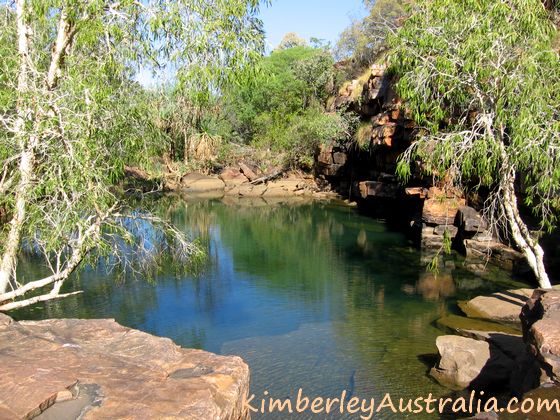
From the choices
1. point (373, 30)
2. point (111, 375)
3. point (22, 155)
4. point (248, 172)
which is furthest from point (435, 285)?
point (248, 172)

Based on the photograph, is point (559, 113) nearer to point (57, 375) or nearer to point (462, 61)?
point (462, 61)

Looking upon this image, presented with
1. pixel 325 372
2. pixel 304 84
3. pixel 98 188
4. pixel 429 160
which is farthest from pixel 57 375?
pixel 304 84

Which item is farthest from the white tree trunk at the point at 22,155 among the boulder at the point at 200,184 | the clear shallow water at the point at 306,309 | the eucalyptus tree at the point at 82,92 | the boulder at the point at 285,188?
the boulder at the point at 200,184

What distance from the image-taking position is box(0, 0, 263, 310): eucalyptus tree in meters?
6.91

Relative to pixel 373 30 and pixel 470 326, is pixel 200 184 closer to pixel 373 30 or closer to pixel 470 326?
pixel 373 30

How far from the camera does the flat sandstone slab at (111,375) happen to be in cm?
375

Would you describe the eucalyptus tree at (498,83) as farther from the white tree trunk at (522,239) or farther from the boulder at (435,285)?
the boulder at (435,285)

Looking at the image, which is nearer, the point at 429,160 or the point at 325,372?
the point at 325,372

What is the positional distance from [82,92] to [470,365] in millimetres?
7064

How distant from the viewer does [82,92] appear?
279 inches

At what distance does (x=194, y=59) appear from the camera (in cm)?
747

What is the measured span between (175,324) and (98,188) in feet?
17.1

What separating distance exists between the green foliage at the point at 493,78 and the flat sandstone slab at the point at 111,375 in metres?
7.04

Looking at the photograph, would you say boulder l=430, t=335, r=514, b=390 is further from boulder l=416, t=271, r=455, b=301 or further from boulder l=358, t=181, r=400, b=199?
boulder l=358, t=181, r=400, b=199
